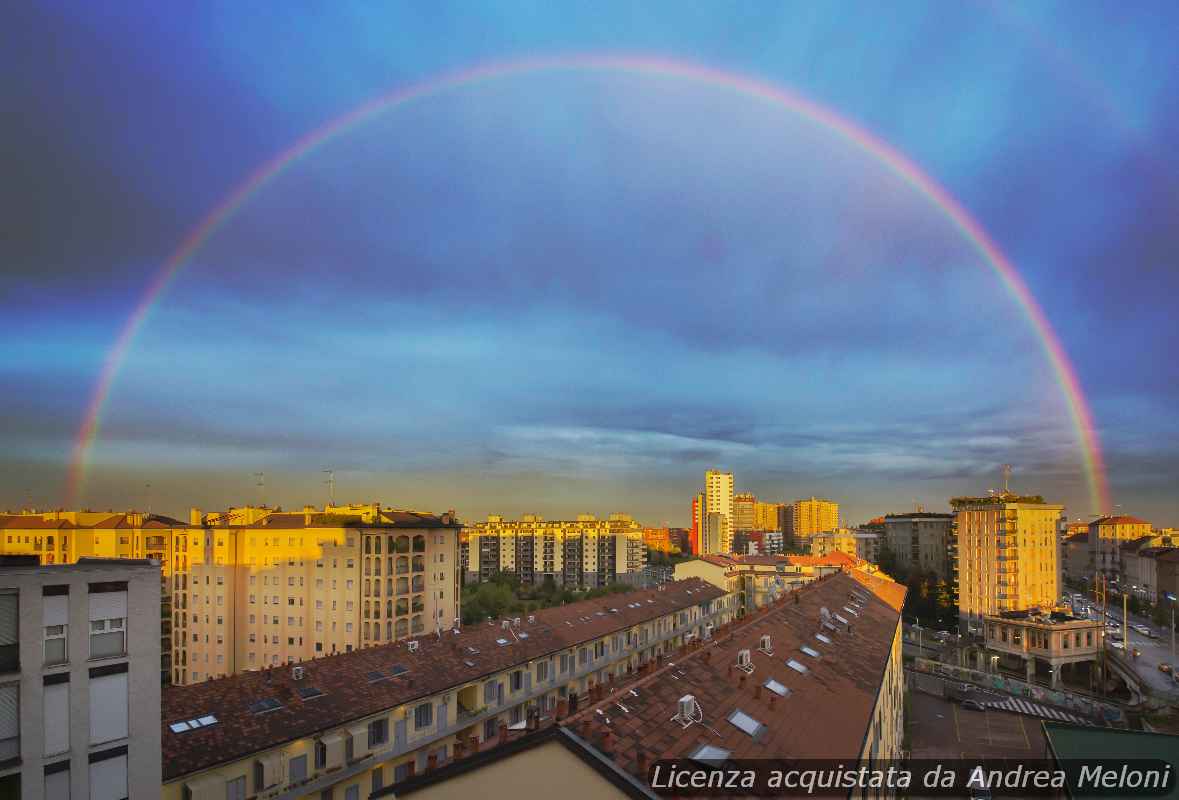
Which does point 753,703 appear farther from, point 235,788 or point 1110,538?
point 1110,538

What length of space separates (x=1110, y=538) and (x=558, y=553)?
92520 millimetres

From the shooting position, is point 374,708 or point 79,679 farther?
point 374,708

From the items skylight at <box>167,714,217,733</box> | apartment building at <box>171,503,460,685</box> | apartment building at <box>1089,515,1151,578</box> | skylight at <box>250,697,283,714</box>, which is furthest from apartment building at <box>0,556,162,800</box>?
apartment building at <box>1089,515,1151,578</box>

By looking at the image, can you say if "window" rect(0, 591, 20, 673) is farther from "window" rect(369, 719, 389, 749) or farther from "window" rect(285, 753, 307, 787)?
"window" rect(369, 719, 389, 749)

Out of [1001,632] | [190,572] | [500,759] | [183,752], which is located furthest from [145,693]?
[1001,632]

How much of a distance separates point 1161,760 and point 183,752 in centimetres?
2404

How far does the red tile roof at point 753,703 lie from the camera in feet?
37.4

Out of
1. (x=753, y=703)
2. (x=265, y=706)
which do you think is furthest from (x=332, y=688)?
(x=753, y=703)

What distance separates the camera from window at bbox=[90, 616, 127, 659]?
12477 mm

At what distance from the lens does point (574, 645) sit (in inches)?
1261

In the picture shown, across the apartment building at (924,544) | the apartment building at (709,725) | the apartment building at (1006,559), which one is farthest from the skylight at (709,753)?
the apartment building at (924,544)

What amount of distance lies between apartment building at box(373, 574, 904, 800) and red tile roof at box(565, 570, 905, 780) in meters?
0.03

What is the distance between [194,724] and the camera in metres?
17.5

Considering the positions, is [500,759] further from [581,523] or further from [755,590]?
[581,523]
